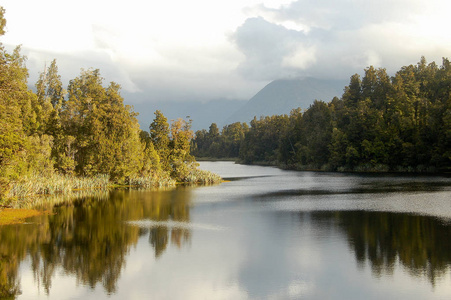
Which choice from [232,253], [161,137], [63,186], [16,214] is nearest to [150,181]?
[161,137]

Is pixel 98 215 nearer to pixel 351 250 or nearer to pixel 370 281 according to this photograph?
pixel 351 250

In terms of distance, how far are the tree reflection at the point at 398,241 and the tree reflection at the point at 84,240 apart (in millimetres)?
10427

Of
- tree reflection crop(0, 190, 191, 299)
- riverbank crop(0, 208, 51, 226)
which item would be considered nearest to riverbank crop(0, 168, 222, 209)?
riverbank crop(0, 208, 51, 226)

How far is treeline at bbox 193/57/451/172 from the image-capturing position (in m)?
85.6

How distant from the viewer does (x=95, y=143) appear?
2152 inches

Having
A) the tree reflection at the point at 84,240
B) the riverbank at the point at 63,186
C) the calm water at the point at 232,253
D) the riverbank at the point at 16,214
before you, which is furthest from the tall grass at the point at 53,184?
the tree reflection at the point at 84,240

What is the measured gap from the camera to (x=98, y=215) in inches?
1289

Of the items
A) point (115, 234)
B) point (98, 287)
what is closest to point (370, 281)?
point (98, 287)

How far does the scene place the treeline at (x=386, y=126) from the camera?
281 feet

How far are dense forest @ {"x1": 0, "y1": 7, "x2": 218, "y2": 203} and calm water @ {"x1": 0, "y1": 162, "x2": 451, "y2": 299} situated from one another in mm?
14185

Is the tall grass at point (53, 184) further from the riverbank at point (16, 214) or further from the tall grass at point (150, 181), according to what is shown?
the tall grass at point (150, 181)

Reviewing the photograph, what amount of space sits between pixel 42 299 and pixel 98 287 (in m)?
2.10

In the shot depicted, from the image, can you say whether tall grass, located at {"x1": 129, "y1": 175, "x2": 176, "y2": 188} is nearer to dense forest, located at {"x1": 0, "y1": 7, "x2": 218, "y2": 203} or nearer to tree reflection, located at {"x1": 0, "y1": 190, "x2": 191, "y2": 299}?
dense forest, located at {"x1": 0, "y1": 7, "x2": 218, "y2": 203}

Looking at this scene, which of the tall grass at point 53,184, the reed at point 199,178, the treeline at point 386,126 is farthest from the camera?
the treeline at point 386,126
